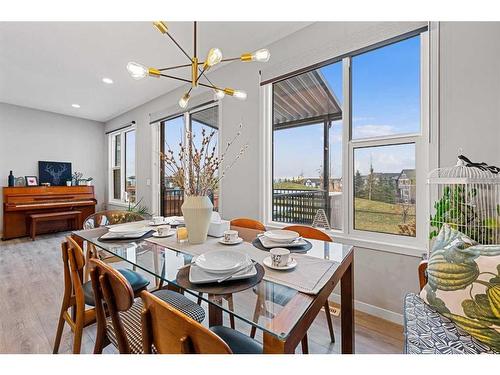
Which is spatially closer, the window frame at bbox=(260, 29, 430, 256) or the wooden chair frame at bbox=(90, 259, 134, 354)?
the wooden chair frame at bbox=(90, 259, 134, 354)

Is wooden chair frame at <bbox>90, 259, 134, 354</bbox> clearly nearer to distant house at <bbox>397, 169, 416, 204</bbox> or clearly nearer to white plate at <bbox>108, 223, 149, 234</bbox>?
white plate at <bbox>108, 223, 149, 234</bbox>

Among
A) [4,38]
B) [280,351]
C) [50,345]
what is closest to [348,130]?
[280,351]

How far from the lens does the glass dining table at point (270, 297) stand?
69cm

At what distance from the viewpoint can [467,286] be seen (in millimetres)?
1051

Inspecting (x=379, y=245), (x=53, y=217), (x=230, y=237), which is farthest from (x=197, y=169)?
(x=53, y=217)

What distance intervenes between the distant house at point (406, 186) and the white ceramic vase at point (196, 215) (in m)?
1.57

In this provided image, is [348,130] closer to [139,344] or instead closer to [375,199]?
[375,199]

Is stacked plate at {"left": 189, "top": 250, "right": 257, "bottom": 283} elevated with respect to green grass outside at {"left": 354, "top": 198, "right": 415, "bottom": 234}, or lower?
lower

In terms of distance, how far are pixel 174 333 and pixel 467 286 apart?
4.10ft

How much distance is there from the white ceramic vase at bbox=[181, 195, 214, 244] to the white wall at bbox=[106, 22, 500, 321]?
4.36 ft

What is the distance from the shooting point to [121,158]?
5.41 metres

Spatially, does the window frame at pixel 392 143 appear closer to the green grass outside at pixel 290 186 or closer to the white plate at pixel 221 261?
the green grass outside at pixel 290 186

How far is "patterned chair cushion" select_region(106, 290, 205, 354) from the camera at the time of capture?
101 centimetres

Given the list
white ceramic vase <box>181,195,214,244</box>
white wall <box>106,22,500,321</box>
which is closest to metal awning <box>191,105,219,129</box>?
white wall <box>106,22,500,321</box>
